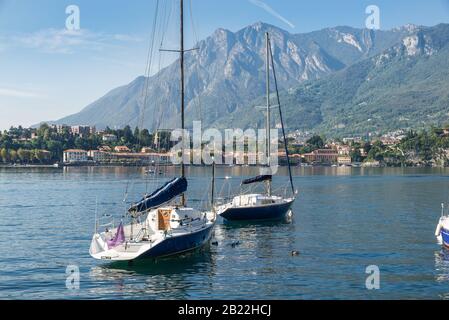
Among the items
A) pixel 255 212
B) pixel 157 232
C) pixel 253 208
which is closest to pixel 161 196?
pixel 157 232

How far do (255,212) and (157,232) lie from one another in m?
18.7

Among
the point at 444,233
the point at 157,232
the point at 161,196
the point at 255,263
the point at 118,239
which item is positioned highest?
the point at 161,196

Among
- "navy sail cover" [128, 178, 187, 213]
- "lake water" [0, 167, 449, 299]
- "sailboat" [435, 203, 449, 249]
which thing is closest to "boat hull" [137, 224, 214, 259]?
"lake water" [0, 167, 449, 299]

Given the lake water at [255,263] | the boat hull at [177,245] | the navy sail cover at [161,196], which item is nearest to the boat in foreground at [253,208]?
the lake water at [255,263]

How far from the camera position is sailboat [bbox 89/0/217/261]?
1195 inches

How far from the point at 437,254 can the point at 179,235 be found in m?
14.7

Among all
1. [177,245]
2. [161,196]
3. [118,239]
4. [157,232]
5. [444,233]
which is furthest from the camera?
[444,233]

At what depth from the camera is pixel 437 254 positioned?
117 ft

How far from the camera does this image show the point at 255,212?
5019 centimetres

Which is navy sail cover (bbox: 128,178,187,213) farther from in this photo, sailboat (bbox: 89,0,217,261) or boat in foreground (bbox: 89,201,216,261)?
boat in foreground (bbox: 89,201,216,261)

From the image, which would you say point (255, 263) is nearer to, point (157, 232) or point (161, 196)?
point (157, 232)

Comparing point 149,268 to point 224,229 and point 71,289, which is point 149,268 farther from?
point 224,229

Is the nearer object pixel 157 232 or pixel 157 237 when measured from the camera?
pixel 157 237
